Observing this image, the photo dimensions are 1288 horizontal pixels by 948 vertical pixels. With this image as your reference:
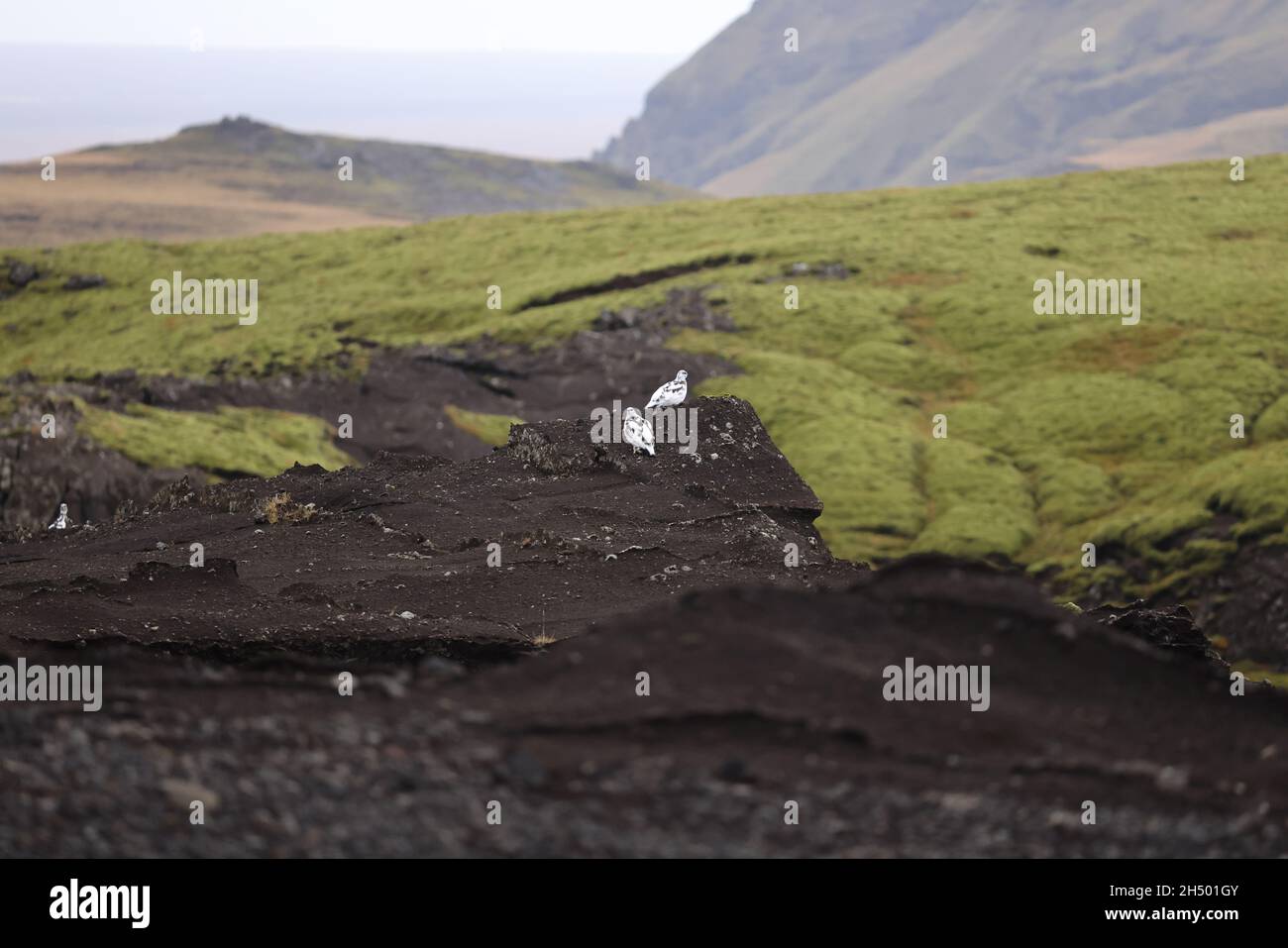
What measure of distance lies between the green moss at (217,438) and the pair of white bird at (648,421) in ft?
73.9

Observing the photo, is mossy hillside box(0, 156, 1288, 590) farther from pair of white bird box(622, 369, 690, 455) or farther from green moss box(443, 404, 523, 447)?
pair of white bird box(622, 369, 690, 455)

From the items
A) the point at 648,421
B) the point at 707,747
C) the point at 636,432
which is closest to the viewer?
the point at 707,747

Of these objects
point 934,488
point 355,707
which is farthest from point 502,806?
point 934,488

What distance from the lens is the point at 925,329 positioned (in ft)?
340

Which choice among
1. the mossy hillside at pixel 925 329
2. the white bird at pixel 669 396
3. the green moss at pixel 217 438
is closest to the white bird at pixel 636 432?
the white bird at pixel 669 396

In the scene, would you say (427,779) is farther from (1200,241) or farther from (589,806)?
(1200,241)

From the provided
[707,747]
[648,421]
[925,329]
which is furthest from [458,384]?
[707,747]

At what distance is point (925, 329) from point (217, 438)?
56.1 metres

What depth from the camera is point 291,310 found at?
129250 millimetres

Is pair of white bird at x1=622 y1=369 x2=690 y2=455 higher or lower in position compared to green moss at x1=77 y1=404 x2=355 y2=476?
lower

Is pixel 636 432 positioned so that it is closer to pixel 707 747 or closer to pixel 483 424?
pixel 707 747

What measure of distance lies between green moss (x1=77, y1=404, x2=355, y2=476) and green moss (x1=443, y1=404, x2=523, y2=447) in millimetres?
7518

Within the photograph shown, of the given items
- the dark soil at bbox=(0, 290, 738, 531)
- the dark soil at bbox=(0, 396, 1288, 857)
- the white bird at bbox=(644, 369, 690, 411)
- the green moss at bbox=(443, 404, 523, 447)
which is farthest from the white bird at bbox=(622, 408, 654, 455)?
the green moss at bbox=(443, 404, 523, 447)

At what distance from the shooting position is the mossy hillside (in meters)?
71.8
